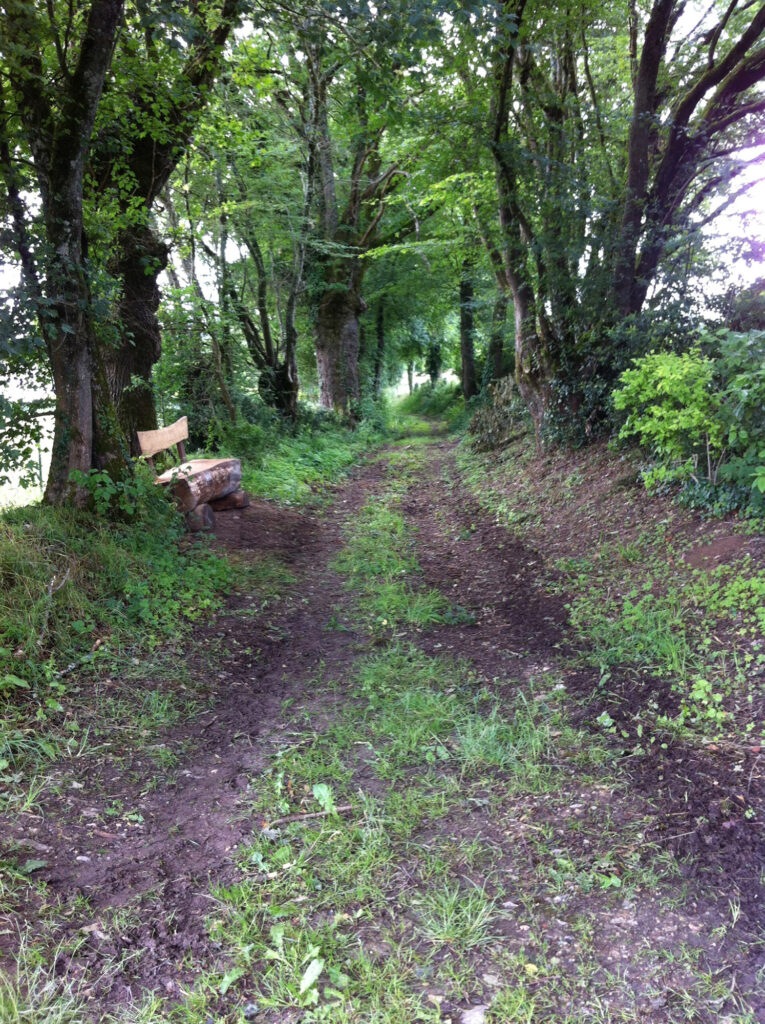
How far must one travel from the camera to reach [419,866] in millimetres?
2678

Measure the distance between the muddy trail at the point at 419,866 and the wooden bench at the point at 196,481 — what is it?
253 cm

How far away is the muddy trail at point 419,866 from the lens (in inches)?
82.9

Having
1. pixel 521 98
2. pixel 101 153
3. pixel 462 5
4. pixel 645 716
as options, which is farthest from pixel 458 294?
pixel 645 716

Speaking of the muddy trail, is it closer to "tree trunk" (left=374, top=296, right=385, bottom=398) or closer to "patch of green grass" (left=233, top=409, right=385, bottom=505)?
"patch of green grass" (left=233, top=409, right=385, bottom=505)

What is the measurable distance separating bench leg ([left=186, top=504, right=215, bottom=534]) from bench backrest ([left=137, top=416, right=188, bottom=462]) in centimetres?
95

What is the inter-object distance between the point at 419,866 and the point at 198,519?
4941 mm

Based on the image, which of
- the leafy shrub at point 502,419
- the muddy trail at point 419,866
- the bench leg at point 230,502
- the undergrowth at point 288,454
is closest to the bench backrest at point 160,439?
the bench leg at point 230,502

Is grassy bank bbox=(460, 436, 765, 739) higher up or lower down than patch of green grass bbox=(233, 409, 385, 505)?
lower down

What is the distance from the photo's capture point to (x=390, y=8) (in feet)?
14.7

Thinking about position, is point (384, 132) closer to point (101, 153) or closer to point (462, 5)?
point (101, 153)

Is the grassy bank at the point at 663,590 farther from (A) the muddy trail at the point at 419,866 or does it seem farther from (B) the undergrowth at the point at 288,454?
(B) the undergrowth at the point at 288,454

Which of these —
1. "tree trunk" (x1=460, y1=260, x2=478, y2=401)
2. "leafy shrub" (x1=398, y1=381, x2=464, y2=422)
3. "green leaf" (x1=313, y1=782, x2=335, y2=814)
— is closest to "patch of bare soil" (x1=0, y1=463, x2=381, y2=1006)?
"green leaf" (x1=313, y1=782, x2=335, y2=814)

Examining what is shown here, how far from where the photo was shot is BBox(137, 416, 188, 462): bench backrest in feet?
22.9

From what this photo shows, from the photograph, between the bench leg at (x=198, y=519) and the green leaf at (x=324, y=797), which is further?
the bench leg at (x=198, y=519)
